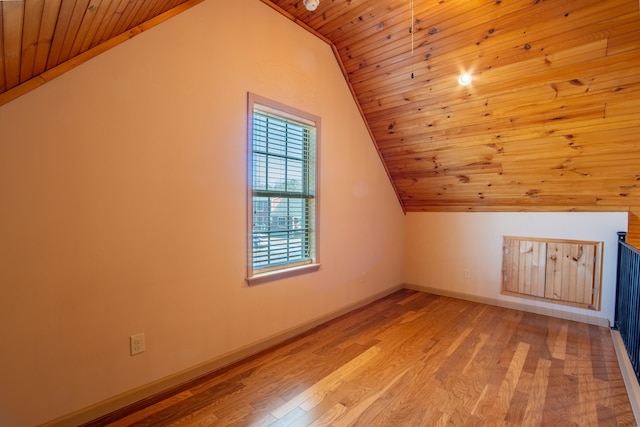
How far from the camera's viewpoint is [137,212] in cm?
182

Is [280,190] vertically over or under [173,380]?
over

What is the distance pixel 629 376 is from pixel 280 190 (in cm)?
292

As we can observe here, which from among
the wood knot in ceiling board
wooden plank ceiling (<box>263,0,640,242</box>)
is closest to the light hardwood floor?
the wood knot in ceiling board

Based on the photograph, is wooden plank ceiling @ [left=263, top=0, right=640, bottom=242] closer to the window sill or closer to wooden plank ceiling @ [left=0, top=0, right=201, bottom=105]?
wooden plank ceiling @ [left=0, top=0, right=201, bottom=105]

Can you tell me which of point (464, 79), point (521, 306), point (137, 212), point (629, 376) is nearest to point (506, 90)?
point (464, 79)

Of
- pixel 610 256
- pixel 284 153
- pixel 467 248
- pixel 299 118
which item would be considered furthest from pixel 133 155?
pixel 610 256

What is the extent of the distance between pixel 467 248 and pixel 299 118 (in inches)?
113

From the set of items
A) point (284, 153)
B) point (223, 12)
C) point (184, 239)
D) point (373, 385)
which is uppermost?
point (223, 12)

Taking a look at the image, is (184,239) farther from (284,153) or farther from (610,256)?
(610,256)

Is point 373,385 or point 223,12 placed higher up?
point 223,12

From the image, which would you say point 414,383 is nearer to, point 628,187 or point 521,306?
point 521,306

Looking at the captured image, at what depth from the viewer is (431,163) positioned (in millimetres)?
3615

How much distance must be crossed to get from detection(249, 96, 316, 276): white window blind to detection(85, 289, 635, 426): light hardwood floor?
830mm

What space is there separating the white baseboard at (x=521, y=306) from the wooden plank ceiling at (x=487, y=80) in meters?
0.97
